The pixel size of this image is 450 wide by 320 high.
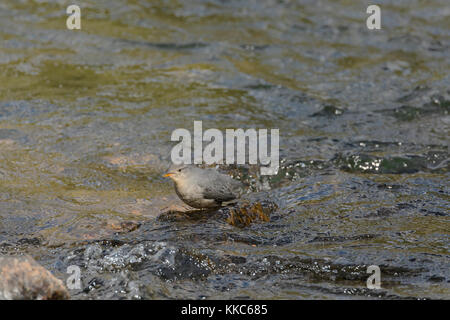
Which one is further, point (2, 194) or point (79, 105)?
point (79, 105)

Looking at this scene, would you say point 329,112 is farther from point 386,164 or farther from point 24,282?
point 24,282

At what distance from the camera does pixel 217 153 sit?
7906 mm

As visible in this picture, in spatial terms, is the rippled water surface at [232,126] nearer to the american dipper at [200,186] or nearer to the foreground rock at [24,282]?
the american dipper at [200,186]

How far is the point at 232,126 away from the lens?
8750mm

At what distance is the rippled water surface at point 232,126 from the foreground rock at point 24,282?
44 centimetres

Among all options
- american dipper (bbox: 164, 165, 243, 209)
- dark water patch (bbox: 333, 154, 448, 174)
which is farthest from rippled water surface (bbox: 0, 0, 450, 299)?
american dipper (bbox: 164, 165, 243, 209)

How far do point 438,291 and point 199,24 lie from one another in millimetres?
8703

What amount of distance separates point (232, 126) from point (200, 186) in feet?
9.59

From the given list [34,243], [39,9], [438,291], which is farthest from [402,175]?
[39,9]

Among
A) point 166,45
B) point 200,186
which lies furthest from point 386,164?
point 166,45

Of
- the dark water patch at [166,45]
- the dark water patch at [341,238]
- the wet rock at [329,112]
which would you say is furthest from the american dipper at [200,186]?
the dark water patch at [166,45]

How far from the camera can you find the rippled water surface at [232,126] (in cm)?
519
